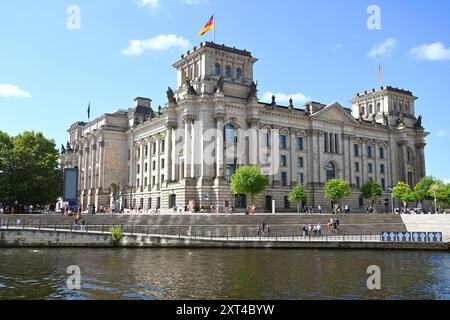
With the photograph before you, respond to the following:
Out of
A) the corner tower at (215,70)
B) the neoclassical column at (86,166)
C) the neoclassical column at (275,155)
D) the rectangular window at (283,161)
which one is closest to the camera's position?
the corner tower at (215,70)

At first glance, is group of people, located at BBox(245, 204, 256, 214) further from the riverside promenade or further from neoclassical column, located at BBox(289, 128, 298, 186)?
neoclassical column, located at BBox(289, 128, 298, 186)

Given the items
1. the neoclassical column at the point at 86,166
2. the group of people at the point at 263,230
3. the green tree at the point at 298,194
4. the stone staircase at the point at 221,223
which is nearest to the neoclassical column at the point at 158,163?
the green tree at the point at 298,194

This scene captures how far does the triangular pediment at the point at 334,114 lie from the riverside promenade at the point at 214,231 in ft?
97.9

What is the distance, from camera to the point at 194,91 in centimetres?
7475

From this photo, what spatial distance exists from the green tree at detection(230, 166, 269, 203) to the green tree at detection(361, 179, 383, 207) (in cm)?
2805

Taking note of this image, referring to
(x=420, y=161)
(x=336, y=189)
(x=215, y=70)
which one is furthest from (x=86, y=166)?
(x=420, y=161)

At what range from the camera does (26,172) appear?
73.4m

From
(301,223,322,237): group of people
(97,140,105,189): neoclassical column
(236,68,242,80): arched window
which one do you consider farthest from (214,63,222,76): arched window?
(301,223,322,237): group of people

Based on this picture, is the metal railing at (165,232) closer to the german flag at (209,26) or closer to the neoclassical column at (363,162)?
the german flag at (209,26)

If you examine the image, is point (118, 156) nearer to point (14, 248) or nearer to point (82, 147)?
point (82, 147)

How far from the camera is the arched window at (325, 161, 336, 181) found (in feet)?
284

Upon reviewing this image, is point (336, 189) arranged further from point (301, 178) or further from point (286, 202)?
point (301, 178)

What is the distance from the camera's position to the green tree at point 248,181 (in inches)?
2578

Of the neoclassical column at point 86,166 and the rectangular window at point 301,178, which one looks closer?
the rectangular window at point 301,178
